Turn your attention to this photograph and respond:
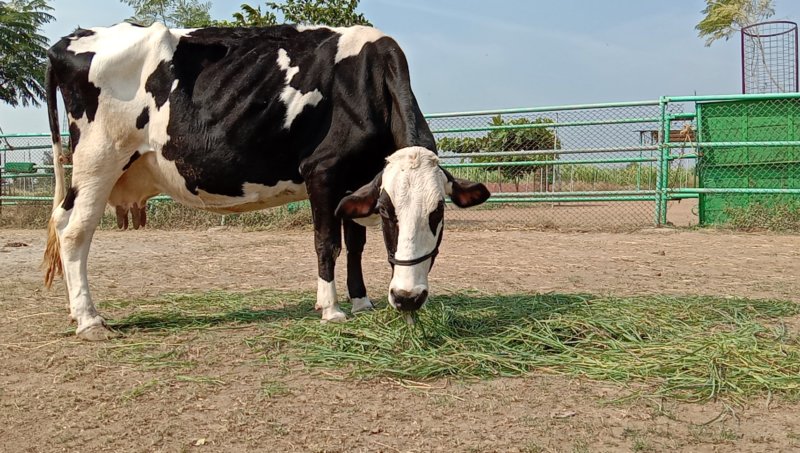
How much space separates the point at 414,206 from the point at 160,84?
2.32 metres

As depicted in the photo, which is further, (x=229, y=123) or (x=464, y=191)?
(x=229, y=123)

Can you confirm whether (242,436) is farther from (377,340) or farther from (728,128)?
(728,128)

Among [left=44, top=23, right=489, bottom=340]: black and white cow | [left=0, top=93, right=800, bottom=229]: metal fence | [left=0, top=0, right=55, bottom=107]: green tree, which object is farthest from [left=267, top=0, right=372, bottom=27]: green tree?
[left=0, top=0, right=55, bottom=107]: green tree

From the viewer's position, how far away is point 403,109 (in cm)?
461

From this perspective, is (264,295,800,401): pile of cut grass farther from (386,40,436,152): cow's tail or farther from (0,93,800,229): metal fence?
(0,93,800,229): metal fence

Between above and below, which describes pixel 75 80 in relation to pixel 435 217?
above

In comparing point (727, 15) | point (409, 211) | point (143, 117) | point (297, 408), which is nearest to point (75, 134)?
point (143, 117)

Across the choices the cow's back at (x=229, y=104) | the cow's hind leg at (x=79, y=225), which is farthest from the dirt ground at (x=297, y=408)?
the cow's back at (x=229, y=104)

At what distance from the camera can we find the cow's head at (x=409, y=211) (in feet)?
12.5

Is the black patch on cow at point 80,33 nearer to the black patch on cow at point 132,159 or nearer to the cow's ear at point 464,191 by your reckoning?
the black patch on cow at point 132,159

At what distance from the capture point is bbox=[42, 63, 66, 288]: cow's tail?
5.07m

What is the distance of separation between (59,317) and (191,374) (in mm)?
2132

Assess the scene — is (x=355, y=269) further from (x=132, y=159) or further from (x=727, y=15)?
(x=727, y=15)

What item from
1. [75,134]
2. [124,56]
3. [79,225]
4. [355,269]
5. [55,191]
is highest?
[124,56]
